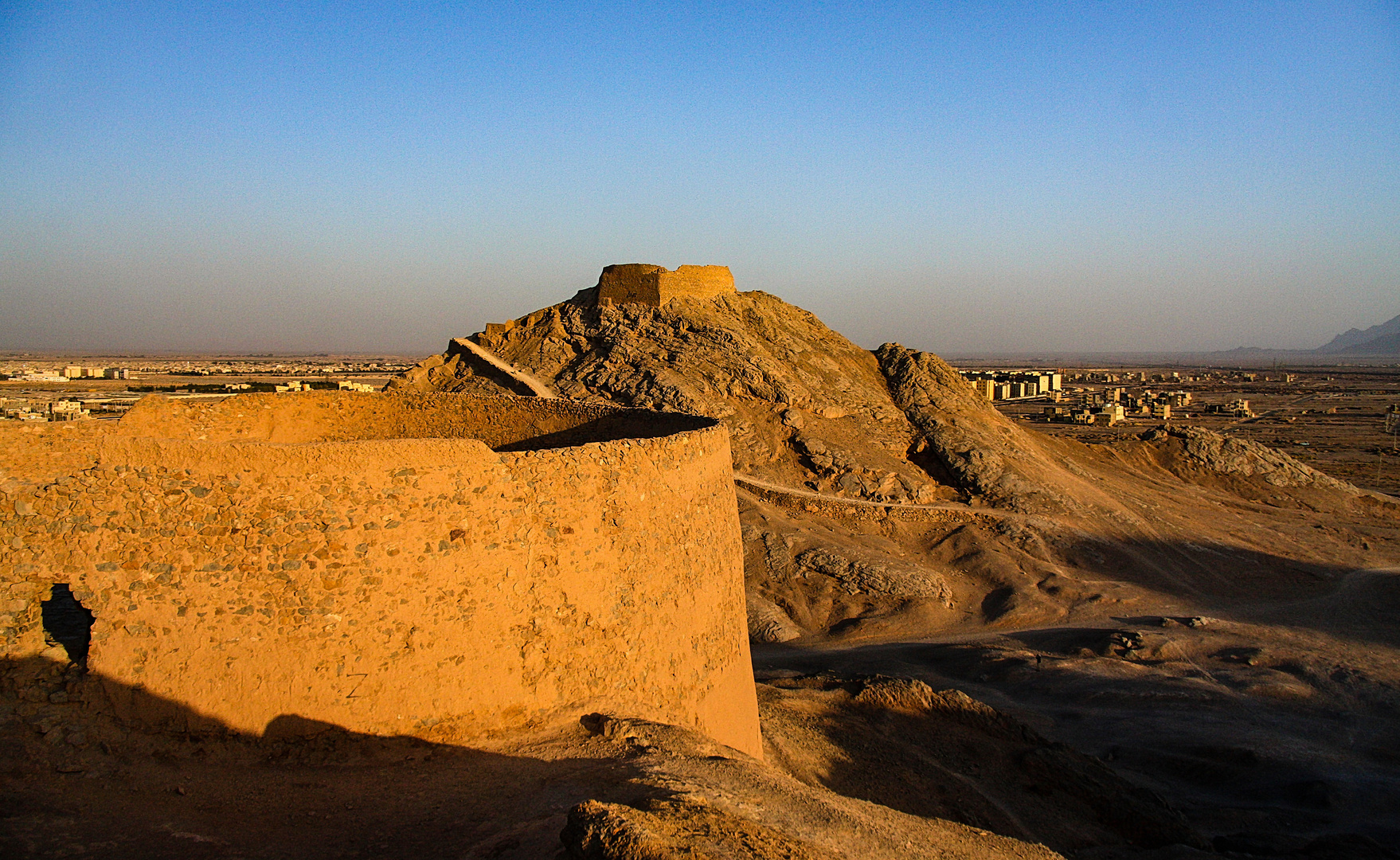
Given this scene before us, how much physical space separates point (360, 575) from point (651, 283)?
21.9 meters

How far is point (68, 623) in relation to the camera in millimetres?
5688

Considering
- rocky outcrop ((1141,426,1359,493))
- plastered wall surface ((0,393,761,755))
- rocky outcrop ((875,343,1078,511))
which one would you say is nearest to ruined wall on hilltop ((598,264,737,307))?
rocky outcrop ((875,343,1078,511))

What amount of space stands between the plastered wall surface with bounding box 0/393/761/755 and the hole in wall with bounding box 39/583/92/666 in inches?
8.4

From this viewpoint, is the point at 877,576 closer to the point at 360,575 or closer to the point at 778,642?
the point at 778,642

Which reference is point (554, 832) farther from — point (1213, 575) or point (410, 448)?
point (1213, 575)

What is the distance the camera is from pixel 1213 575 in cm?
2125

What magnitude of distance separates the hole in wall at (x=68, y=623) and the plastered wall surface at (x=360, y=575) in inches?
8.4

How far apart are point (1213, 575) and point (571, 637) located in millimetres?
20370

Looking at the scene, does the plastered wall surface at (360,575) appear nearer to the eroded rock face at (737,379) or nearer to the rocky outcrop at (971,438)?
the eroded rock face at (737,379)

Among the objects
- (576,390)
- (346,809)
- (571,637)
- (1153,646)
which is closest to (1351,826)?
(1153,646)

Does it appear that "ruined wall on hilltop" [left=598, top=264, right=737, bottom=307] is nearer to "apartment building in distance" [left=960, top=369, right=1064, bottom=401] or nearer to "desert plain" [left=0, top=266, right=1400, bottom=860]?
"desert plain" [left=0, top=266, right=1400, bottom=860]

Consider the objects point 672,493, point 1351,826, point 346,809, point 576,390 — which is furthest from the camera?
point 576,390

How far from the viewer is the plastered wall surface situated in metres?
5.16

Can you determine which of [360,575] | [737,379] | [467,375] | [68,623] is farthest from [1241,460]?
[68,623]
